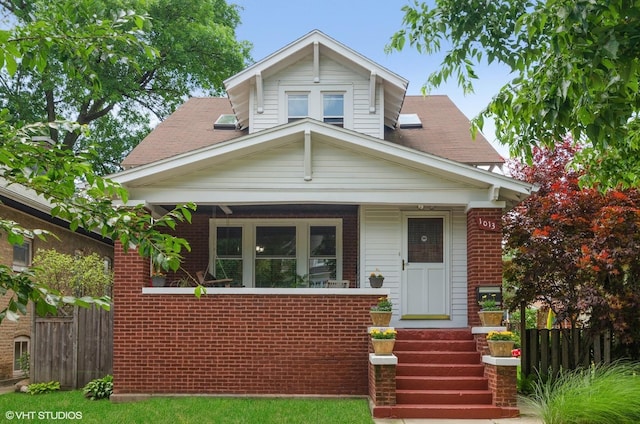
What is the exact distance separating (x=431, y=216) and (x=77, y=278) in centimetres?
739

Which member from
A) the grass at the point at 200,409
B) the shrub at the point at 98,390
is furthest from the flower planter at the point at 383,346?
the shrub at the point at 98,390

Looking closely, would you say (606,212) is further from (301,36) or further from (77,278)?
(77,278)

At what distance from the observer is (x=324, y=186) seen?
1204 cm

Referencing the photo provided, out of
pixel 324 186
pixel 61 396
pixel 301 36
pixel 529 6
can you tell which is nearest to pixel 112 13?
pixel 529 6

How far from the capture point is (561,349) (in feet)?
41.5

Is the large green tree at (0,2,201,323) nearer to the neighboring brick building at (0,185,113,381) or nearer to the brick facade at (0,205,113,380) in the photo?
the brick facade at (0,205,113,380)

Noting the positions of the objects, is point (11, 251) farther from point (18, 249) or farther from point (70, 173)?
point (70, 173)

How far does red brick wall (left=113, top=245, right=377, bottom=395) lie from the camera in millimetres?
11695

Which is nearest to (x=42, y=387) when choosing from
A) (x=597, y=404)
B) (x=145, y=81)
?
(x=597, y=404)

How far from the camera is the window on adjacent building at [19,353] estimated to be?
14664 mm

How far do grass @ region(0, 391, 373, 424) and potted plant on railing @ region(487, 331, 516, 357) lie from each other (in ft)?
6.90

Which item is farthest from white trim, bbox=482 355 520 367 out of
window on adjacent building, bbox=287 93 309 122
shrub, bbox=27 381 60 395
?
shrub, bbox=27 381 60 395

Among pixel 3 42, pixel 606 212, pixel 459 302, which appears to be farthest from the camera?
pixel 459 302

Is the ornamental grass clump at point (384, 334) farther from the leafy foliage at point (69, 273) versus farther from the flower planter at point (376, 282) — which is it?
the leafy foliage at point (69, 273)
